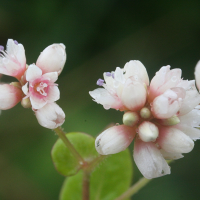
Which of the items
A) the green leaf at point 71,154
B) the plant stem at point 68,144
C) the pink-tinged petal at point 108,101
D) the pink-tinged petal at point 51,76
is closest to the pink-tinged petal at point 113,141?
the pink-tinged petal at point 108,101

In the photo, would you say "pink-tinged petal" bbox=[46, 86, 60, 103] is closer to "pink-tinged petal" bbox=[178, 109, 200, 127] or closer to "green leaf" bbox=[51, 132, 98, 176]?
"green leaf" bbox=[51, 132, 98, 176]

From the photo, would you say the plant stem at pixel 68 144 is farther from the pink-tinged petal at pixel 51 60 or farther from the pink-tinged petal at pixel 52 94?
the pink-tinged petal at pixel 51 60

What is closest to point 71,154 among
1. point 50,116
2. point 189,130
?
point 50,116

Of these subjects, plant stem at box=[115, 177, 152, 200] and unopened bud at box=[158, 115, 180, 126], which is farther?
plant stem at box=[115, 177, 152, 200]

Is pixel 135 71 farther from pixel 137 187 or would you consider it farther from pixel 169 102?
pixel 137 187

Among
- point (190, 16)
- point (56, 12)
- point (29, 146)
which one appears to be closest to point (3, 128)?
point (29, 146)

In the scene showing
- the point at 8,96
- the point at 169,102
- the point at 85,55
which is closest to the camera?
the point at 169,102

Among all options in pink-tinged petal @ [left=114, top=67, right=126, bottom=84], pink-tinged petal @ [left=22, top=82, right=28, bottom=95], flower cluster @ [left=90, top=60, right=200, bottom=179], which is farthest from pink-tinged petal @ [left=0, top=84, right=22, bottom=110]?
pink-tinged petal @ [left=114, top=67, right=126, bottom=84]
